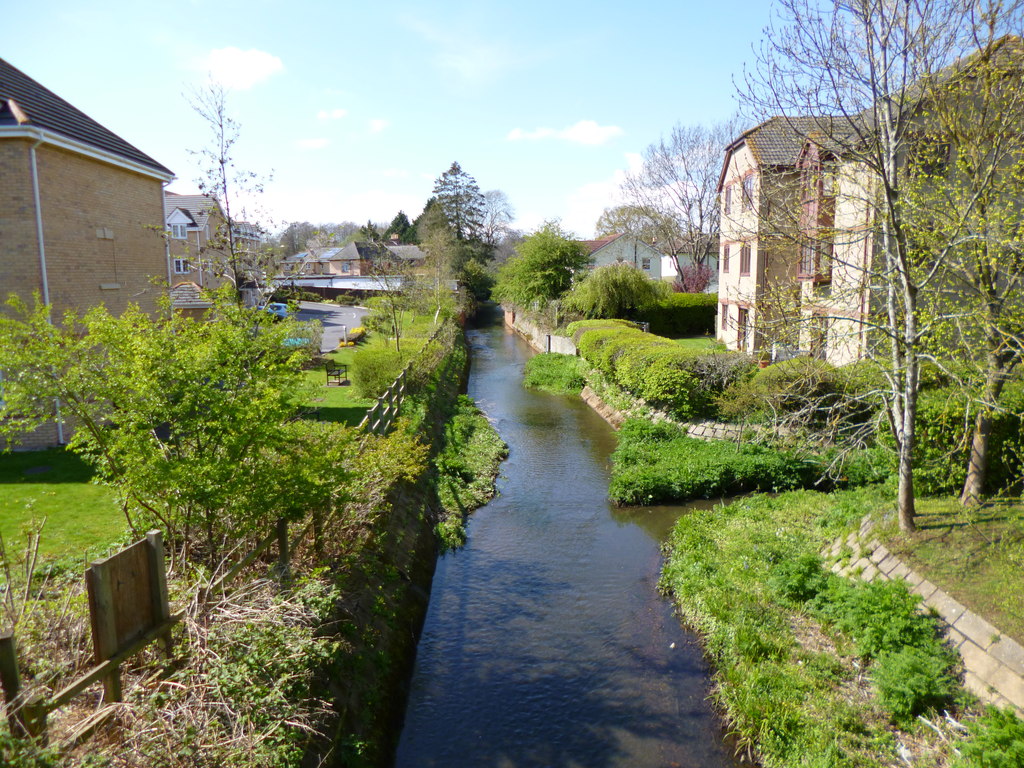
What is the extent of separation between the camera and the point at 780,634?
378 inches

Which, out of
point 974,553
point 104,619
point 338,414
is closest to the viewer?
point 104,619

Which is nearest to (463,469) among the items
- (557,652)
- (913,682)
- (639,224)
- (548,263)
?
(557,652)

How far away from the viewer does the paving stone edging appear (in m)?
7.25

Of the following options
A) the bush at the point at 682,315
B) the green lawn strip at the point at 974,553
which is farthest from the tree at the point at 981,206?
the bush at the point at 682,315

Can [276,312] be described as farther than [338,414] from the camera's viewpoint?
No

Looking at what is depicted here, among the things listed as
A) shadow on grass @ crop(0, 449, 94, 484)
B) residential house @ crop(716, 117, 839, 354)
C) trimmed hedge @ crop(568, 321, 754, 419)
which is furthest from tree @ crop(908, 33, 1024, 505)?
shadow on grass @ crop(0, 449, 94, 484)

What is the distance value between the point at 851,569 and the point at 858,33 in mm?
7711

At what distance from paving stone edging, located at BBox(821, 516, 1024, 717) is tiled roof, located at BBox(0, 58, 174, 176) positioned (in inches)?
702

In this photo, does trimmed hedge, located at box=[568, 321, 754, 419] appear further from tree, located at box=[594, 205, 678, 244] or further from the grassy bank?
tree, located at box=[594, 205, 678, 244]

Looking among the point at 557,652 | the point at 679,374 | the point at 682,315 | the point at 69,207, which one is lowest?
the point at 557,652

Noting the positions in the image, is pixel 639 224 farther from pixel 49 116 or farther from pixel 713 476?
pixel 49 116

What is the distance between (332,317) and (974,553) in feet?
154

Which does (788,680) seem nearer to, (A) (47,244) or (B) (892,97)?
(B) (892,97)

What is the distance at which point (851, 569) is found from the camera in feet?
34.6
